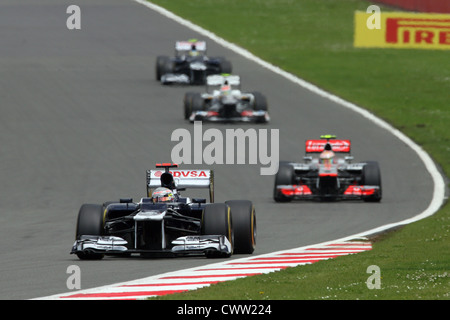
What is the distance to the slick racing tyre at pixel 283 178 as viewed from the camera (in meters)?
27.6

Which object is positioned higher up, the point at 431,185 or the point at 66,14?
the point at 66,14

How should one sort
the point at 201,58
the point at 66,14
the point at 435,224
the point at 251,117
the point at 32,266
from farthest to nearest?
the point at 66,14 → the point at 201,58 → the point at 251,117 → the point at 435,224 → the point at 32,266

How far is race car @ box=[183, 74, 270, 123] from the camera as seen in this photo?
40.2 m

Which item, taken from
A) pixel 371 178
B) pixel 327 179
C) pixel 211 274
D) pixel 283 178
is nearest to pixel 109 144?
pixel 283 178

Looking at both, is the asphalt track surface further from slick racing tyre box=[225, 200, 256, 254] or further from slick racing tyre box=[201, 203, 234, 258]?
slick racing tyre box=[225, 200, 256, 254]

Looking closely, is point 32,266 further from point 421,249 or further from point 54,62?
point 54,62

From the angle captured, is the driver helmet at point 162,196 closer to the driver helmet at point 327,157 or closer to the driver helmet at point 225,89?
the driver helmet at point 327,157

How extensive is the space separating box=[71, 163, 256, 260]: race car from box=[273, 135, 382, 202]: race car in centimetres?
927

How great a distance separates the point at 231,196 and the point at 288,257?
1087 cm

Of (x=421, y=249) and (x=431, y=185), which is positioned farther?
(x=431, y=185)

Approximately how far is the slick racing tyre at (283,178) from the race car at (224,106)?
1188 cm

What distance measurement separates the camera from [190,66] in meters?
47.8
